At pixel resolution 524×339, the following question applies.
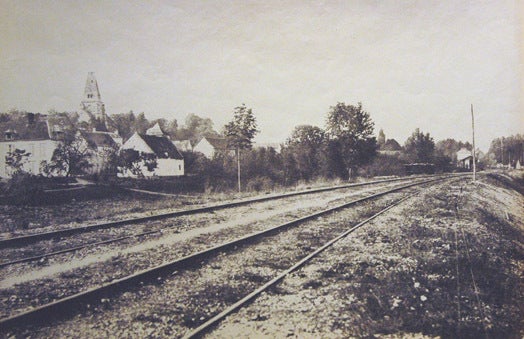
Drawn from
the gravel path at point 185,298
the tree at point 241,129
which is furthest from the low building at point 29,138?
the tree at point 241,129

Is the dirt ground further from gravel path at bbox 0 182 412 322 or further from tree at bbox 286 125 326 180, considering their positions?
tree at bbox 286 125 326 180

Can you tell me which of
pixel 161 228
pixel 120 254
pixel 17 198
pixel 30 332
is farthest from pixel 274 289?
pixel 17 198

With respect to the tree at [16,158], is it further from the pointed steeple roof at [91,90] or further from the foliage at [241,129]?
the foliage at [241,129]

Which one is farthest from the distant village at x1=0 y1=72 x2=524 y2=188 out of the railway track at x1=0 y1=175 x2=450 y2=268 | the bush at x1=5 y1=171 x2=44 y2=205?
the railway track at x1=0 y1=175 x2=450 y2=268

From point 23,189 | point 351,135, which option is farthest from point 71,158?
point 351,135

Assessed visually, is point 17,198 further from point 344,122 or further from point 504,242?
point 344,122

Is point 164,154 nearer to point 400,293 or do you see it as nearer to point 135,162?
point 135,162
